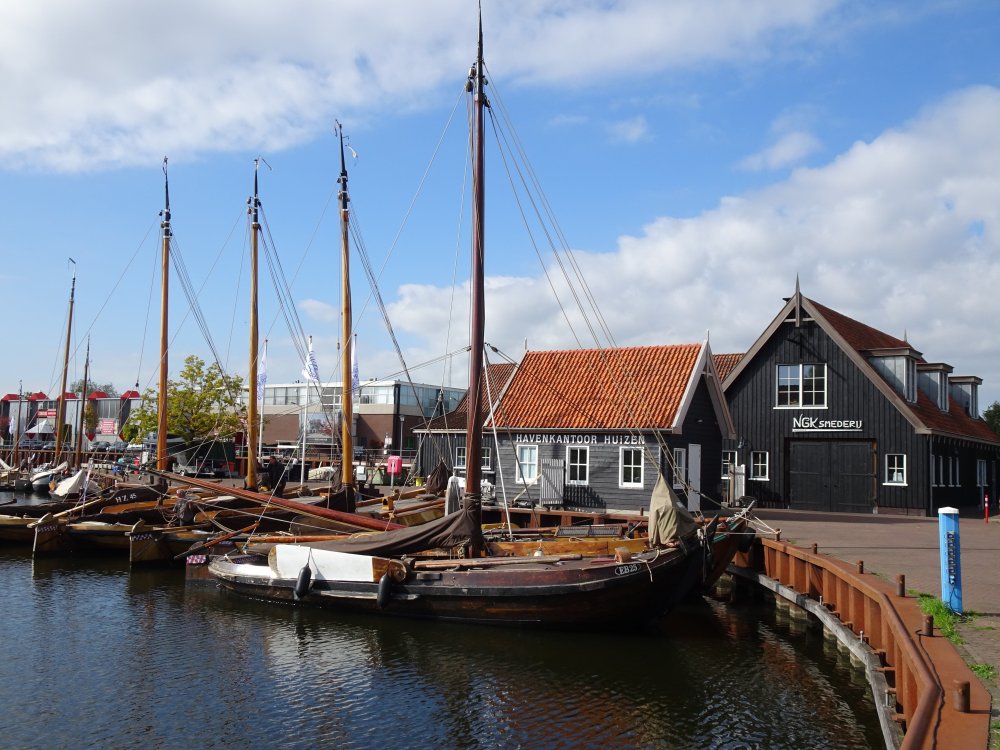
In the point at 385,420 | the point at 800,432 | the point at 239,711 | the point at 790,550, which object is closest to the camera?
the point at 239,711

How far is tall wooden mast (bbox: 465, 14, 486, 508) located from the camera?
635 inches

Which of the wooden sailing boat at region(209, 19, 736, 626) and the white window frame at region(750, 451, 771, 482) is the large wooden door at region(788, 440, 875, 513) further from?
the wooden sailing boat at region(209, 19, 736, 626)

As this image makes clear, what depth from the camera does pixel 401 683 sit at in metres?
12.1

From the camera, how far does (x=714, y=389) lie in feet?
92.4

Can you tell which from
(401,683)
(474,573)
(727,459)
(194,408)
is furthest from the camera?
(194,408)

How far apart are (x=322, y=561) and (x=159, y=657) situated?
3874 millimetres

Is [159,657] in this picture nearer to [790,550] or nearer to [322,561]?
[322,561]

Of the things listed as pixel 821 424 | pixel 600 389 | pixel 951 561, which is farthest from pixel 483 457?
pixel 951 561

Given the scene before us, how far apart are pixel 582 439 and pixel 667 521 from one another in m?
11.6

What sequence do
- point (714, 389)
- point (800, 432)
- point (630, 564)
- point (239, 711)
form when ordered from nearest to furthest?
point (239, 711) → point (630, 564) → point (714, 389) → point (800, 432)

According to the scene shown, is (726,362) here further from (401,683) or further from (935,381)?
(401,683)

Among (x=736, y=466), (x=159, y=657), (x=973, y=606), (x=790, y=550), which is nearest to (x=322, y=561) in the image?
(x=159, y=657)

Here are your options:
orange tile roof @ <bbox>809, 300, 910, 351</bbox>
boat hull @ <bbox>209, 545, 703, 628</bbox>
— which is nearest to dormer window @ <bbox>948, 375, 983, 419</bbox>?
orange tile roof @ <bbox>809, 300, 910, 351</bbox>

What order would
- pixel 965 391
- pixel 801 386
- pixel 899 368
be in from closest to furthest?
pixel 899 368 → pixel 801 386 → pixel 965 391
